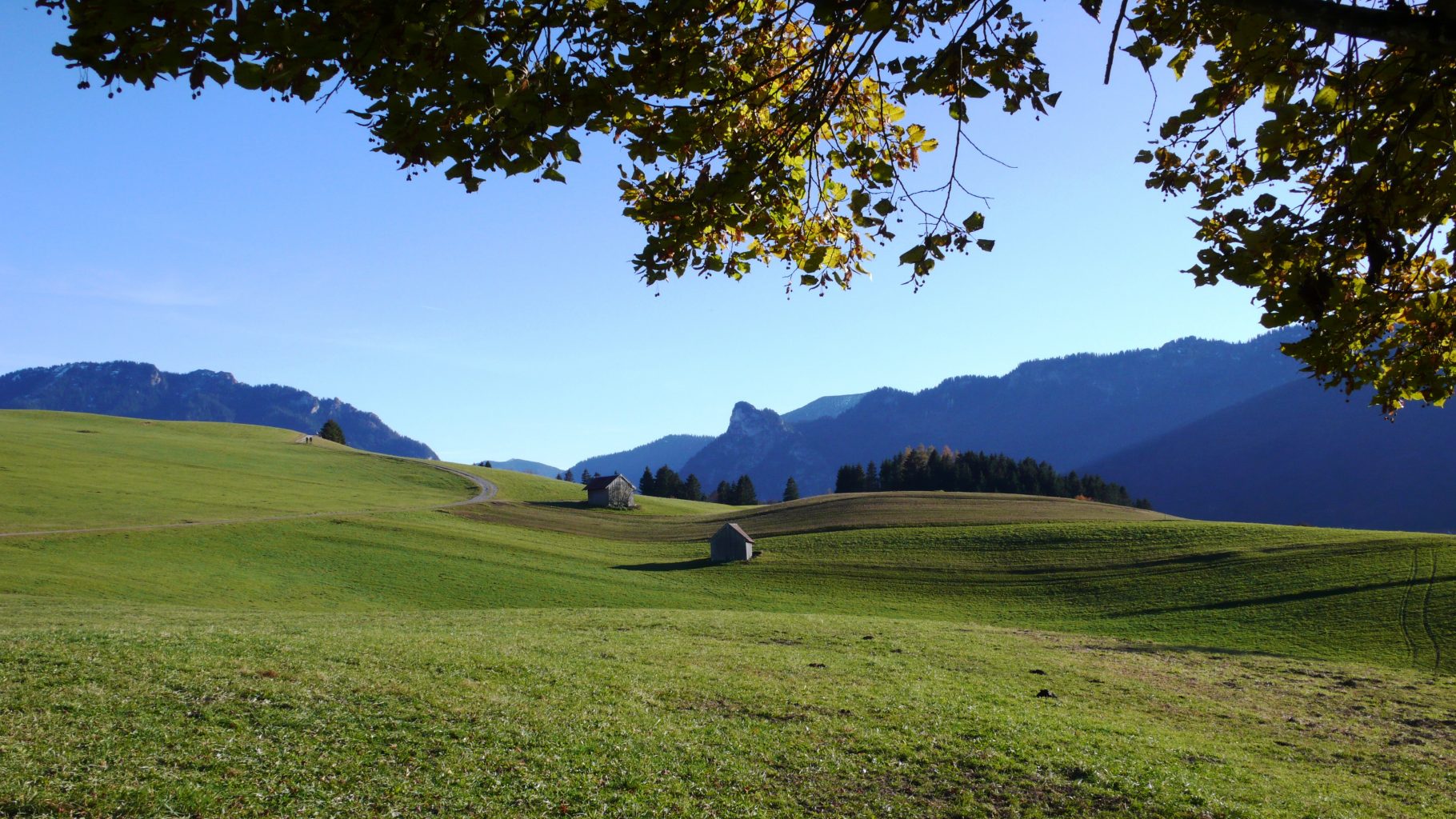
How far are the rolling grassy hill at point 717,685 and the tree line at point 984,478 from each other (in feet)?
280

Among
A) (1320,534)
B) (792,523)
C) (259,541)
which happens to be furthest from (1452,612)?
(259,541)

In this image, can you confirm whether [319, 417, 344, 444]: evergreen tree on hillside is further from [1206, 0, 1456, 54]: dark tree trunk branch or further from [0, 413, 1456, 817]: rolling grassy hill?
[1206, 0, 1456, 54]: dark tree trunk branch

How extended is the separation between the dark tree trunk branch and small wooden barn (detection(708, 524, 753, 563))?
64.8 metres

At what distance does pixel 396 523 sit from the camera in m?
72.4

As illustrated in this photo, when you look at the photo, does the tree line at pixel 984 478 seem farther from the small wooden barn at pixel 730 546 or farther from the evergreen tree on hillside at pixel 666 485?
the small wooden barn at pixel 730 546

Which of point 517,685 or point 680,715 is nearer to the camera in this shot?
point 680,715

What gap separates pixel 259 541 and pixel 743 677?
5134 cm

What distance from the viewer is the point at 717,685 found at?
1702 centimetres

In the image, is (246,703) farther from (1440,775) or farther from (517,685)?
(1440,775)

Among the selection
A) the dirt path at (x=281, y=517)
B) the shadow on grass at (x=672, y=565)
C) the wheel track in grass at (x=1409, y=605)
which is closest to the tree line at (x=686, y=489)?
the dirt path at (x=281, y=517)

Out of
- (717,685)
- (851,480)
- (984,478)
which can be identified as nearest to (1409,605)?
(717,685)

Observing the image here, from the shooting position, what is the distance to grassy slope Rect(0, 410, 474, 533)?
210 ft

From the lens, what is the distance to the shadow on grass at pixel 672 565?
212 ft

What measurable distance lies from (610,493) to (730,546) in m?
44.8
